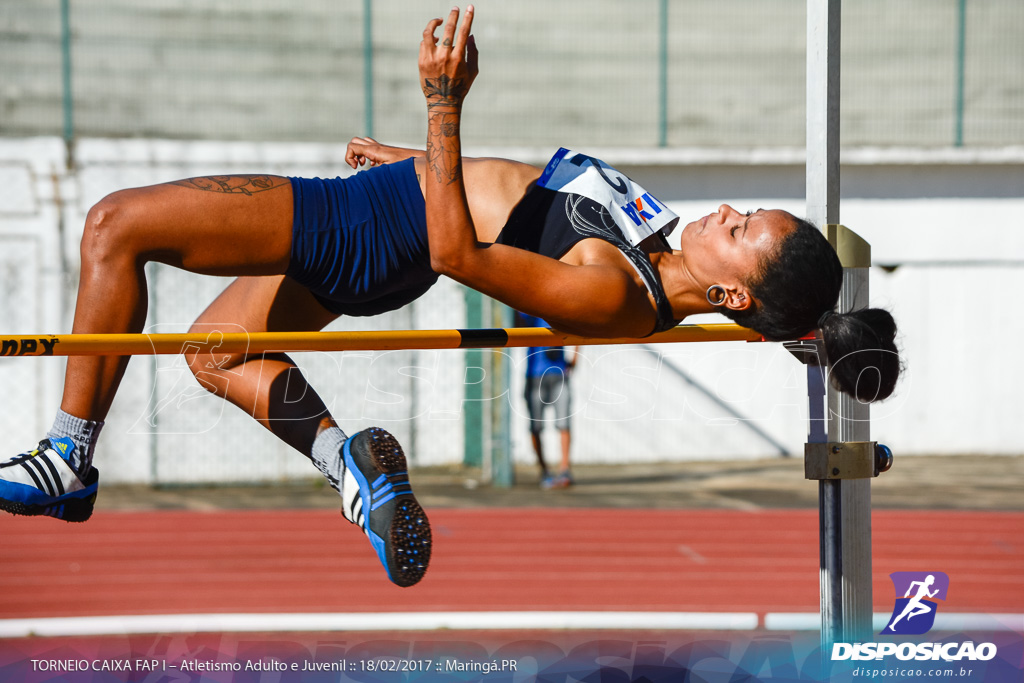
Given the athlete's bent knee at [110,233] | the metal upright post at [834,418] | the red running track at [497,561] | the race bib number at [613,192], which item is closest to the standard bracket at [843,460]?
the metal upright post at [834,418]

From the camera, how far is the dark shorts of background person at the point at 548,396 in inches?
293

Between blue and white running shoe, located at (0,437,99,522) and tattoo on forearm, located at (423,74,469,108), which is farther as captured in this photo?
blue and white running shoe, located at (0,437,99,522)

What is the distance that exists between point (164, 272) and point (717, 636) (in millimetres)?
5468

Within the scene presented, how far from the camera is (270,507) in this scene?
7180 millimetres

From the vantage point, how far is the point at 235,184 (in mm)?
2330

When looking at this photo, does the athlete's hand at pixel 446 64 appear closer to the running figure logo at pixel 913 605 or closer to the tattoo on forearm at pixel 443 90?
the tattoo on forearm at pixel 443 90

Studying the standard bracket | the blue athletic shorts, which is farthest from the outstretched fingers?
the standard bracket

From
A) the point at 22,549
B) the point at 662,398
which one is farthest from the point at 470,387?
the point at 22,549

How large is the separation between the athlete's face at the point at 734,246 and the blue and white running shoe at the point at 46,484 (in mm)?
1509

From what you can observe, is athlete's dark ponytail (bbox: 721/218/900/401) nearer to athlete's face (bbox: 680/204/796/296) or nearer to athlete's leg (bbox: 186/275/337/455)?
athlete's face (bbox: 680/204/796/296)

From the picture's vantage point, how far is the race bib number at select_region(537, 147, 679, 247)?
2.40 meters

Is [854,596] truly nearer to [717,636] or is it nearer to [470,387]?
[717,636]

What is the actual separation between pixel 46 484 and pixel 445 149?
3.84 ft

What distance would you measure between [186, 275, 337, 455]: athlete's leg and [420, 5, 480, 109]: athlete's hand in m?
0.81
